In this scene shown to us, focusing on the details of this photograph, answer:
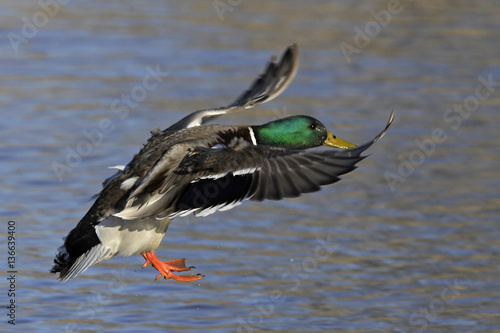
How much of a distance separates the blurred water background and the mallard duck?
2.09ft

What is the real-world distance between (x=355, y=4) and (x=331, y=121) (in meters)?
5.91

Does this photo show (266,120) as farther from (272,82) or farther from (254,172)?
(254,172)

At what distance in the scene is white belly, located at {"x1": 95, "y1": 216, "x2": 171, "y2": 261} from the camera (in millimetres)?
6535

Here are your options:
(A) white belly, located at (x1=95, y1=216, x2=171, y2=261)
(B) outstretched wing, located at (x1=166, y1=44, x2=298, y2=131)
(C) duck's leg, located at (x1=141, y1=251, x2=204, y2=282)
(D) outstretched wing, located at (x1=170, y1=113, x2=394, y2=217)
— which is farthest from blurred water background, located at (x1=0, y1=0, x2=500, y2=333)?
(B) outstretched wing, located at (x1=166, y1=44, x2=298, y2=131)

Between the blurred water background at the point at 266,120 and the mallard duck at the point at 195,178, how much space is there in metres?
0.64

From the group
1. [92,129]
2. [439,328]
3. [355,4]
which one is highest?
[355,4]

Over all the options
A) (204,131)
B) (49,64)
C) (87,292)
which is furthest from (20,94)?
(204,131)

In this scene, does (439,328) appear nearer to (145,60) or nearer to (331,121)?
(331,121)

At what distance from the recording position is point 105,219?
257 inches

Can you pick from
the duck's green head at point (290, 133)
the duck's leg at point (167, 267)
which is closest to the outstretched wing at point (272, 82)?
the duck's green head at point (290, 133)

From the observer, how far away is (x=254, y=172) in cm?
603

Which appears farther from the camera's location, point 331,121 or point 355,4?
point 355,4

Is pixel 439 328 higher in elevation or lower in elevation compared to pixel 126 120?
lower

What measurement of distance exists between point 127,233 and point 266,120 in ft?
16.8
